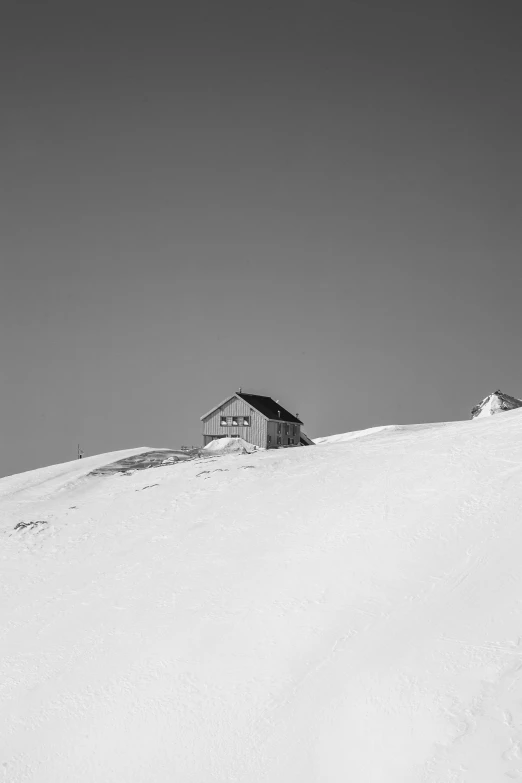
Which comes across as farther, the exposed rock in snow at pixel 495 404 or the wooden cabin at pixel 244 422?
the exposed rock in snow at pixel 495 404

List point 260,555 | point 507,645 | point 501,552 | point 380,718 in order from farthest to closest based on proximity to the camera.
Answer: point 260,555
point 501,552
point 507,645
point 380,718

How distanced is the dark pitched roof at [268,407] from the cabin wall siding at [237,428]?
0.71m

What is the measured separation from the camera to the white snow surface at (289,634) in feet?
36.8

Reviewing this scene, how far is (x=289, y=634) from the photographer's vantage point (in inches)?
564

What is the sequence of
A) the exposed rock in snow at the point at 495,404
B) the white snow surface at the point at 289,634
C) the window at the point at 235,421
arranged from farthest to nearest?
the exposed rock in snow at the point at 495,404 < the window at the point at 235,421 < the white snow surface at the point at 289,634

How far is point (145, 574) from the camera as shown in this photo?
19.5 meters

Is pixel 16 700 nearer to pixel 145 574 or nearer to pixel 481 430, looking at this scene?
pixel 145 574

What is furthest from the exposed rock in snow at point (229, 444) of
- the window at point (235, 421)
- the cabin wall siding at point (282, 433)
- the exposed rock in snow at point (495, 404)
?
the exposed rock in snow at point (495, 404)

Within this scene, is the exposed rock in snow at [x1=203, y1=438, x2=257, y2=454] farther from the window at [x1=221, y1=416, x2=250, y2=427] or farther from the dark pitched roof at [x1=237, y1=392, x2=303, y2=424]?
the dark pitched roof at [x1=237, y1=392, x2=303, y2=424]

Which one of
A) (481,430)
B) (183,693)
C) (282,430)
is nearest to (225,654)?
(183,693)

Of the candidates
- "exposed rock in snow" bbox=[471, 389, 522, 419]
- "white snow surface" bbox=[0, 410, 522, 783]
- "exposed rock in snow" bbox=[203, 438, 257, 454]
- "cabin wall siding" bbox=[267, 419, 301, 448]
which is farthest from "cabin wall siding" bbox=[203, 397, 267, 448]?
"white snow surface" bbox=[0, 410, 522, 783]

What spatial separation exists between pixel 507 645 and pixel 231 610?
21.2 ft

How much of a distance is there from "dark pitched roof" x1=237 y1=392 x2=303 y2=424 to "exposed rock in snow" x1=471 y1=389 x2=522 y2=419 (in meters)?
23.1

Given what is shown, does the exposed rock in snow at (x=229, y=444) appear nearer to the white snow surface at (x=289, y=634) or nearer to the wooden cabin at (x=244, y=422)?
the wooden cabin at (x=244, y=422)
